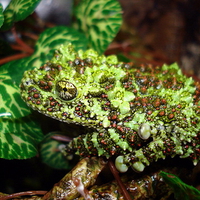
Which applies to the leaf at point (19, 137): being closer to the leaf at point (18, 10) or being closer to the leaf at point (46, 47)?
the leaf at point (46, 47)

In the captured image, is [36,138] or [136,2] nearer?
[36,138]

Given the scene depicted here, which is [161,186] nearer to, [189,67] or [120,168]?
[120,168]

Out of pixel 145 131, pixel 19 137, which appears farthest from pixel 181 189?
pixel 19 137

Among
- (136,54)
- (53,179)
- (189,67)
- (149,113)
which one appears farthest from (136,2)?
(53,179)

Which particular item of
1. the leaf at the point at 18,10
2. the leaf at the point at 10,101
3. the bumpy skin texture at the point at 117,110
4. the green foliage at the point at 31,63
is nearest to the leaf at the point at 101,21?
the green foliage at the point at 31,63

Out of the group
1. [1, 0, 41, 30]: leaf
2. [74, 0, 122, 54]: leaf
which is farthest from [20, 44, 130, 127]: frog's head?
[74, 0, 122, 54]: leaf

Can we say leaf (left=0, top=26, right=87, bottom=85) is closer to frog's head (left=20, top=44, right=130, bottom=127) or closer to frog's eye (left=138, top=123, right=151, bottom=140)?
frog's head (left=20, top=44, right=130, bottom=127)
